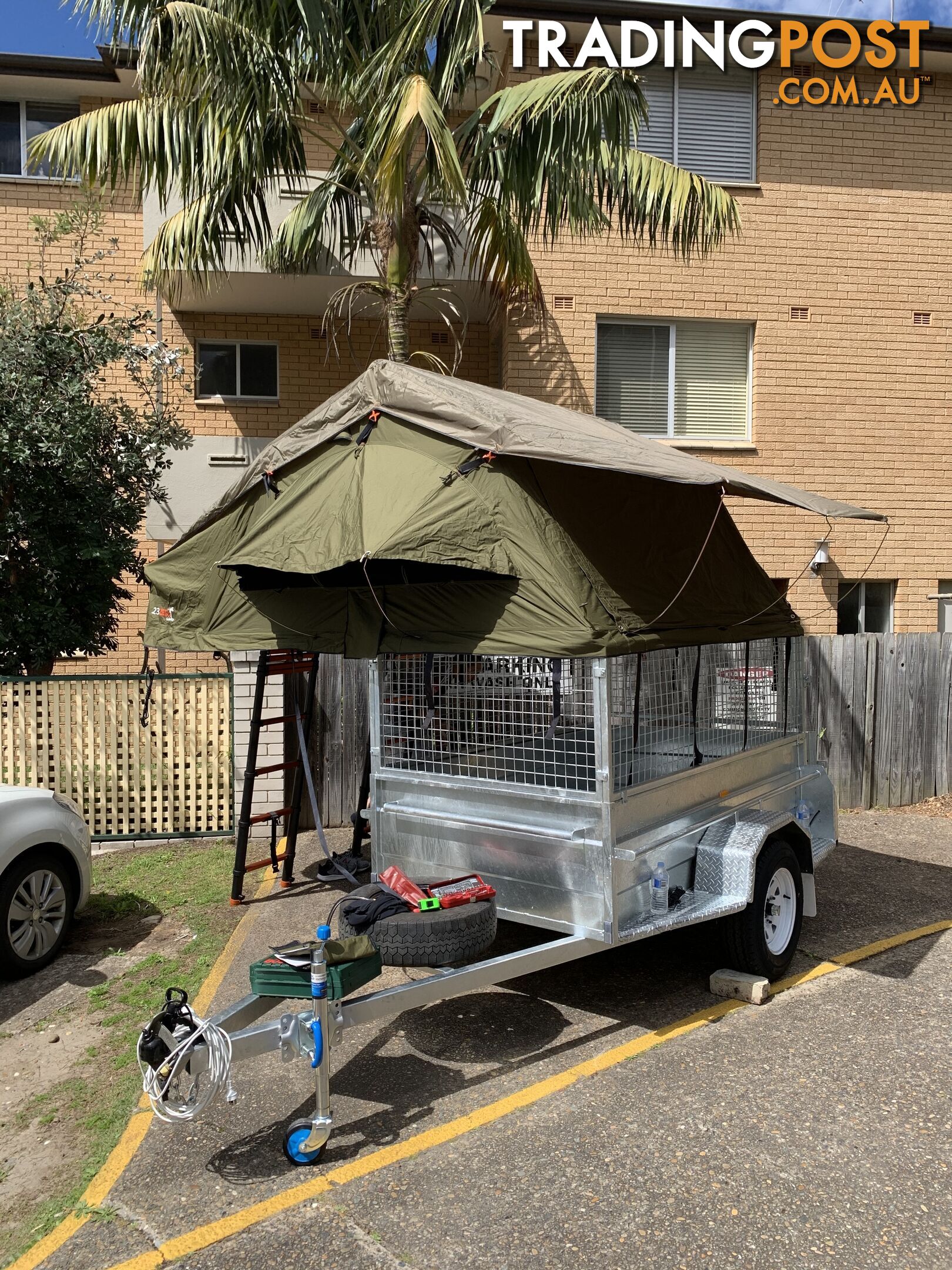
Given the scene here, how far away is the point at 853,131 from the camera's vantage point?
44.0 ft

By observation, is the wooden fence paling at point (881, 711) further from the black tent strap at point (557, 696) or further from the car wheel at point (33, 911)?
the car wheel at point (33, 911)

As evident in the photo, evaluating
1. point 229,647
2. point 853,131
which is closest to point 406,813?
point 229,647

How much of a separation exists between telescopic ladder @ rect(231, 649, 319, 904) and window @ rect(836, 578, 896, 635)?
28.0ft

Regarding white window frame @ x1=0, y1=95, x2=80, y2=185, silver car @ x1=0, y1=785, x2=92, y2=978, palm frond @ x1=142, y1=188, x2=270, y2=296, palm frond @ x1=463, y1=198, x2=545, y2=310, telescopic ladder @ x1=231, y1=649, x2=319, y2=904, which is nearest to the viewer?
silver car @ x1=0, y1=785, x2=92, y2=978

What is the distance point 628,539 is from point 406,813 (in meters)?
1.90

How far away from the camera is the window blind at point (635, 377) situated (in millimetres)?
13367

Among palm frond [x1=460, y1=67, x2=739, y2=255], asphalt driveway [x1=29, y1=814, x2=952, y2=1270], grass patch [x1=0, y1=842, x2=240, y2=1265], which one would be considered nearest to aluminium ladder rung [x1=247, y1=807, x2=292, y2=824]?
grass patch [x1=0, y1=842, x2=240, y2=1265]

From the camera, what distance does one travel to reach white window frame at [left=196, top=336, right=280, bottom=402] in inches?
554

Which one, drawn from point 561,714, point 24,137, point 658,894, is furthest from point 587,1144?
point 24,137

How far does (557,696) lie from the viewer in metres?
4.70

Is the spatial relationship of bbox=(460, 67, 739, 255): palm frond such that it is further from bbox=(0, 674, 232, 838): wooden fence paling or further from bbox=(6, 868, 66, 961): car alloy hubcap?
bbox=(6, 868, 66, 961): car alloy hubcap

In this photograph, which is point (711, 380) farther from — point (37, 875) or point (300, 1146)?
point (300, 1146)

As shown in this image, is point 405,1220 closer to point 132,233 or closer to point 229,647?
point 229,647

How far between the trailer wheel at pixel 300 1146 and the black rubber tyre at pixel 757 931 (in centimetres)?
248
